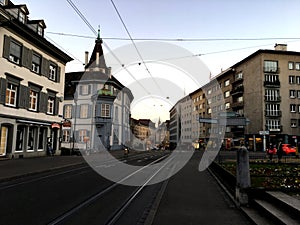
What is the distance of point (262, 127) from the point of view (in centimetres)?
5147

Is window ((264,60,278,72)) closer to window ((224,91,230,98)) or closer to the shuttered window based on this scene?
window ((224,91,230,98))

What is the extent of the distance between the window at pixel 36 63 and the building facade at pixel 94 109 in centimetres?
1759

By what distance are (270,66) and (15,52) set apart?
153 feet

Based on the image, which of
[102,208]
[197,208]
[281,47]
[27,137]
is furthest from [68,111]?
[281,47]

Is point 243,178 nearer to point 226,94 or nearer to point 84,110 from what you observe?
point 84,110

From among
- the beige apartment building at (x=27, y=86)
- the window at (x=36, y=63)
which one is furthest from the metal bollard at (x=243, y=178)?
the window at (x=36, y=63)

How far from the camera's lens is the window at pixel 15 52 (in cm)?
2241

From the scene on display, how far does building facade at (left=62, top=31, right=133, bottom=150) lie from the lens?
44.2m

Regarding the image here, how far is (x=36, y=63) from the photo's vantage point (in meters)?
26.2

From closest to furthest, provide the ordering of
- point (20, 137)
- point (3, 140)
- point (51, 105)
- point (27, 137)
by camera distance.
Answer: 1. point (3, 140)
2. point (20, 137)
3. point (27, 137)
4. point (51, 105)

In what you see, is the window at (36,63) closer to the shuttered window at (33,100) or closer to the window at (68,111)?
the shuttered window at (33,100)

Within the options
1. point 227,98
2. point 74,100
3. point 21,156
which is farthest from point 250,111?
point 21,156

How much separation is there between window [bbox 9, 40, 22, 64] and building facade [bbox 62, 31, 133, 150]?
20.7 metres

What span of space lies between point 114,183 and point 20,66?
56.1ft
